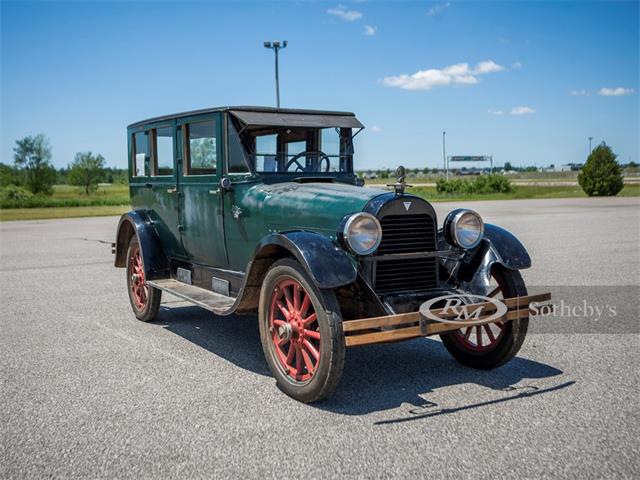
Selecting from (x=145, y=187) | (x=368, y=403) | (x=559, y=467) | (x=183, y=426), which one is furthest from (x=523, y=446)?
(x=145, y=187)

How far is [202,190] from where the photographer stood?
600 cm

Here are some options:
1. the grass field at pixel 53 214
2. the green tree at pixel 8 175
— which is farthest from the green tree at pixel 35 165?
the grass field at pixel 53 214

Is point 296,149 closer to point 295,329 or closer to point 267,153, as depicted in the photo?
point 267,153

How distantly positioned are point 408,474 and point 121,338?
3.98 m

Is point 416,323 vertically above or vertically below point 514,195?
below

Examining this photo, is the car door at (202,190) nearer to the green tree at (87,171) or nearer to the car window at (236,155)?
the car window at (236,155)

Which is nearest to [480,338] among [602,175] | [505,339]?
[505,339]

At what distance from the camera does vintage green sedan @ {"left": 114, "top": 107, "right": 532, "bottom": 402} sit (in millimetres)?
4270

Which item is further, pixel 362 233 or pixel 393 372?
pixel 393 372

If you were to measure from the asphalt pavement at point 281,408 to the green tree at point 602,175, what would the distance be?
3842 cm

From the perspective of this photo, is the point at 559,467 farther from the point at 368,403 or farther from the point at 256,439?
the point at 256,439

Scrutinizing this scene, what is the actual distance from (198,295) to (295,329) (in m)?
1.70

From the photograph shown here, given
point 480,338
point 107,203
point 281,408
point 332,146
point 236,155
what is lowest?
point 281,408

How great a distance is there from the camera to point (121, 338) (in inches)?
249
